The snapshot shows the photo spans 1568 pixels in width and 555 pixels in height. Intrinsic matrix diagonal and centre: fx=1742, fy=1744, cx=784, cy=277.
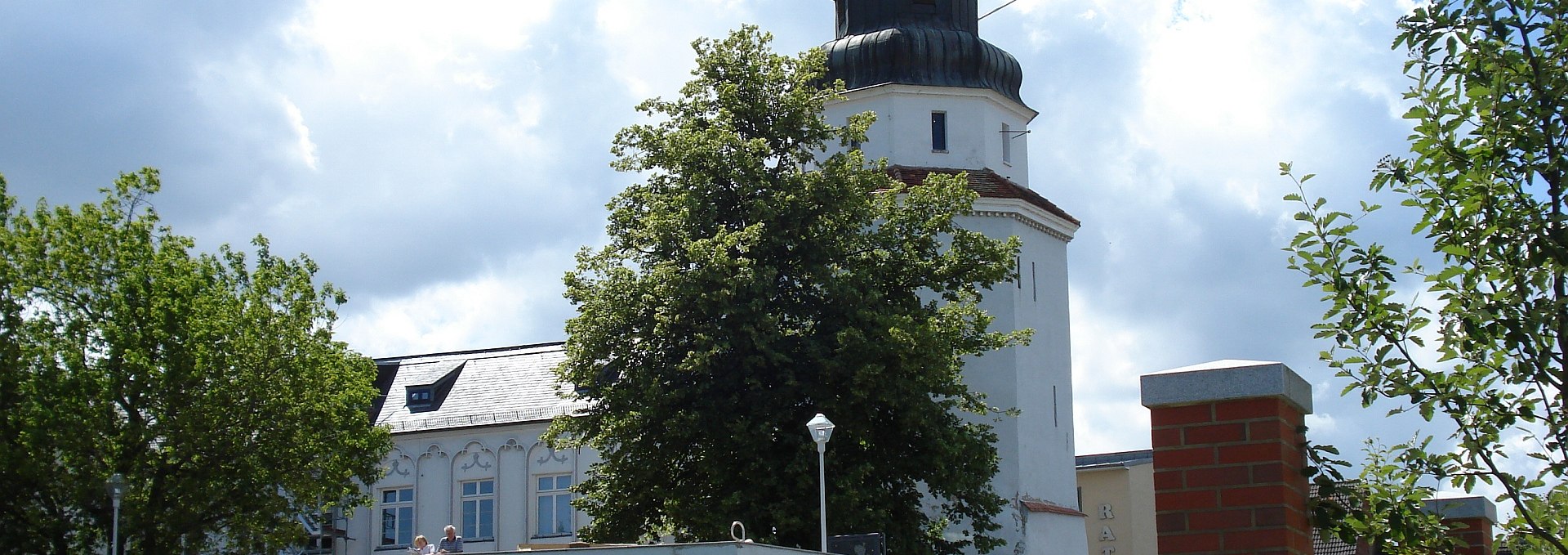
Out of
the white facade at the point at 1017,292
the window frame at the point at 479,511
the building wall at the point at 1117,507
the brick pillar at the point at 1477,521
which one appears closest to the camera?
the brick pillar at the point at 1477,521

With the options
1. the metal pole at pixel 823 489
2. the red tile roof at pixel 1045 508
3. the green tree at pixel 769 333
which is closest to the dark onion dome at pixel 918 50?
the green tree at pixel 769 333

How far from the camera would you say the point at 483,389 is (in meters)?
47.3

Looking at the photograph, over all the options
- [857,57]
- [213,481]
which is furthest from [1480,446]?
[857,57]

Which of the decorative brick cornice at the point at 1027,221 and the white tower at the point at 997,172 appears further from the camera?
the decorative brick cornice at the point at 1027,221

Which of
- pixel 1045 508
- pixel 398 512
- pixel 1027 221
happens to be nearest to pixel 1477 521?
pixel 1045 508

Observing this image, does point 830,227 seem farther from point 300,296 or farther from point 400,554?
point 400,554

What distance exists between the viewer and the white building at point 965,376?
37969 mm

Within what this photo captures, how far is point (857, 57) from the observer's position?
41.6m

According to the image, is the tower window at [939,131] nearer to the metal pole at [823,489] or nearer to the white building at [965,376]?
the white building at [965,376]

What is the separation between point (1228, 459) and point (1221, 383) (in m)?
0.27

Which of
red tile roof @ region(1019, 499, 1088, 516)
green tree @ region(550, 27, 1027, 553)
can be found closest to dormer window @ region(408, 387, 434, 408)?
green tree @ region(550, 27, 1027, 553)

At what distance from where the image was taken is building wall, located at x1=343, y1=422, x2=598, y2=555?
43.8 m

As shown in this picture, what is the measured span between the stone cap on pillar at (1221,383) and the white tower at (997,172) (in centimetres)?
3073

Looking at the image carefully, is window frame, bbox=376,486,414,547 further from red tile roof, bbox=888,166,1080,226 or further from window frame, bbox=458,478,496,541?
red tile roof, bbox=888,166,1080,226
